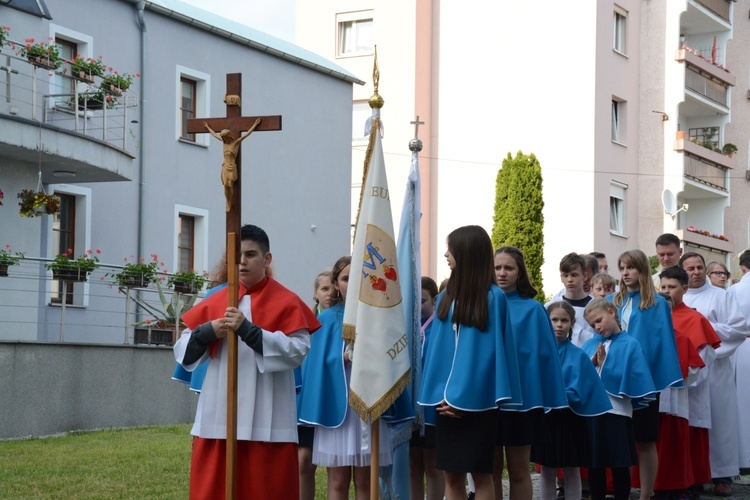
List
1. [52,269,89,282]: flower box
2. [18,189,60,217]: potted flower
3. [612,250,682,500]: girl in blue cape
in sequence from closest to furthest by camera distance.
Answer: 1. [612,250,682,500]: girl in blue cape
2. [52,269,89,282]: flower box
3. [18,189,60,217]: potted flower

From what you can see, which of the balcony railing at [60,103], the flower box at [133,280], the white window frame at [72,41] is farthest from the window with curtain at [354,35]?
the flower box at [133,280]

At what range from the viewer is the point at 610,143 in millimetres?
34062

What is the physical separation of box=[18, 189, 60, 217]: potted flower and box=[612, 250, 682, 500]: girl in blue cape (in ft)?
35.7

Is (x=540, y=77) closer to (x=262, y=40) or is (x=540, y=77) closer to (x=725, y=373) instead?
(x=262, y=40)

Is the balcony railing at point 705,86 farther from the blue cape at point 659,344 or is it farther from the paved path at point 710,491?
the blue cape at point 659,344

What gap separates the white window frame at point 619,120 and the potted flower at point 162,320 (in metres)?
18.4

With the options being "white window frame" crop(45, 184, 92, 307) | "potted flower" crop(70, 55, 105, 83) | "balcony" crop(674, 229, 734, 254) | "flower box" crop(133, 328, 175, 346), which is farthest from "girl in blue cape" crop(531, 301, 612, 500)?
"balcony" crop(674, 229, 734, 254)

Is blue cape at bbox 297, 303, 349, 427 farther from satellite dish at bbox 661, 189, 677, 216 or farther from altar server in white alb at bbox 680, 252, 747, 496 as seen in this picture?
satellite dish at bbox 661, 189, 677, 216

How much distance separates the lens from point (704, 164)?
37406mm

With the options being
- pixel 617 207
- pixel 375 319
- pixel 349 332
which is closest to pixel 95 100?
→ pixel 349 332

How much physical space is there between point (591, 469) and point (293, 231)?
18.0 metres

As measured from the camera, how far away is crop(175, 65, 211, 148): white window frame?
2372cm

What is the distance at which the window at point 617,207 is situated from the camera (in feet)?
113

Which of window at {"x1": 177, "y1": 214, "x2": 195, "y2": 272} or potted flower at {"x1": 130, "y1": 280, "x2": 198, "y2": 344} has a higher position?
window at {"x1": 177, "y1": 214, "x2": 195, "y2": 272}
